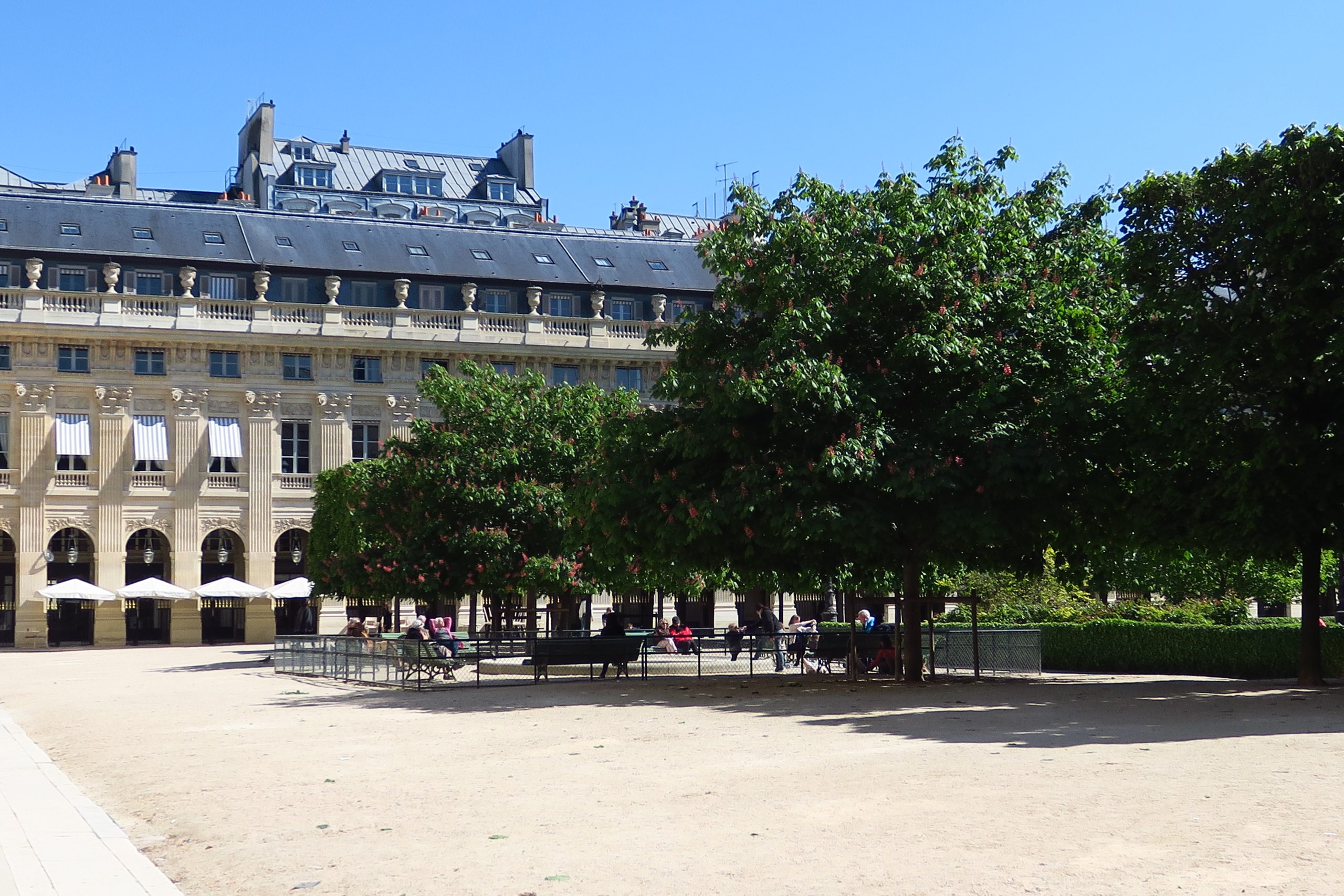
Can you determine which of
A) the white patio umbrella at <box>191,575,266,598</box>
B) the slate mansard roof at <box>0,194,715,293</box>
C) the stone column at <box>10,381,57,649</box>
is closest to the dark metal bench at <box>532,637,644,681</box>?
the white patio umbrella at <box>191,575,266,598</box>

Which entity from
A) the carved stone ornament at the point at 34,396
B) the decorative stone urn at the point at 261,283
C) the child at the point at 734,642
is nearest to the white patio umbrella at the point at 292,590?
the carved stone ornament at the point at 34,396

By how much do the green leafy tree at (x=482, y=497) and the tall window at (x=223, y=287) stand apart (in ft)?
79.7

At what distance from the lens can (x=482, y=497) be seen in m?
33.3

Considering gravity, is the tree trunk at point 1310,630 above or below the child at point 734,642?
above

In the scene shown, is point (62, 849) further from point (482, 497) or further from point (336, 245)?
point (336, 245)

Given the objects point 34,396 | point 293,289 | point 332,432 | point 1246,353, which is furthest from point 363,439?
point 1246,353

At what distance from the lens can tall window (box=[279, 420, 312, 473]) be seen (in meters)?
59.0

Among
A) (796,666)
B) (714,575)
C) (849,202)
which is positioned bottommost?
(796,666)

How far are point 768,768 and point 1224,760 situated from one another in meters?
4.12

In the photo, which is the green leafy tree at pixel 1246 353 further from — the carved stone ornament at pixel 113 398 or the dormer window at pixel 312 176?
the dormer window at pixel 312 176

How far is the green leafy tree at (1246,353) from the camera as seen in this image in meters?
20.6

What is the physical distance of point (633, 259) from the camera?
220 feet

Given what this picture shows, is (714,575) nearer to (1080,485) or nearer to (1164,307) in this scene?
(1080,485)

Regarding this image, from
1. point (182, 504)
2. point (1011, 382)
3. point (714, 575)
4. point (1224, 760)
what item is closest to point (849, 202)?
point (1011, 382)
